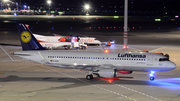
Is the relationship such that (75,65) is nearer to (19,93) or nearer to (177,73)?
(19,93)

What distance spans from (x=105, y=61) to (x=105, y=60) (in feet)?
0.44

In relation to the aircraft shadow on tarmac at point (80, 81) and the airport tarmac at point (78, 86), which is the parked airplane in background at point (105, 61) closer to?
the aircraft shadow on tarmac at point (80, 81)

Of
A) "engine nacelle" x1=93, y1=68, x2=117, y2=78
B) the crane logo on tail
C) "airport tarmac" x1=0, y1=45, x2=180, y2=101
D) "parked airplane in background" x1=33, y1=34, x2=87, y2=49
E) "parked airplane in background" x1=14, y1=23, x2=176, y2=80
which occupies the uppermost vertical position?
the crane logo on tail

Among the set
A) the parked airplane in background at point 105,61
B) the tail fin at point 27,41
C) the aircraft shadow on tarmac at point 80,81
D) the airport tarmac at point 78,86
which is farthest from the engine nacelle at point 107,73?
the tail fin at point 27,41

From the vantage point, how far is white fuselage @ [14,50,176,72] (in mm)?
34031

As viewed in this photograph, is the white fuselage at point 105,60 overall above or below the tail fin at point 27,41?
below

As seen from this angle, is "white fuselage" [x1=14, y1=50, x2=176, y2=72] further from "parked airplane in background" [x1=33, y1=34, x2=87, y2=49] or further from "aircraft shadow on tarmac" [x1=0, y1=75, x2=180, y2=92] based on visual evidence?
"parked airplane in background" [x1=33, y1=34, x2=87, y2=49]

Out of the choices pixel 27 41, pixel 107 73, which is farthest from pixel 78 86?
pixel 27 41

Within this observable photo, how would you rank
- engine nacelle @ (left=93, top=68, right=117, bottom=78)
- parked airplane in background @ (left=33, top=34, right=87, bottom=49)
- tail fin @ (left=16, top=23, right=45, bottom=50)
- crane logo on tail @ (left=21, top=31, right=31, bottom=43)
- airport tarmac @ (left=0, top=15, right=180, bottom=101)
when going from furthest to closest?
parked airplane in background @ (left=33, top=34, right=87, bottom=49) → crane logo on tail @ (left=21, top=31, right=31, bottom=43) → tail fin @ (left=16, top=23, right=45, bottom=50) → engine nacelle @ (left=93, top=68, right=117, bottom=78) → airport tarmac @ (left=0, top=15, right=180, bottom=101)

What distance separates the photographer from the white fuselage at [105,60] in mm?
34031

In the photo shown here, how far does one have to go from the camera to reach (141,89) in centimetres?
3088

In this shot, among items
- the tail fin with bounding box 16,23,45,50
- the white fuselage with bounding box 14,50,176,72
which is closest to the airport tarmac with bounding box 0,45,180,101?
the white fuselage with bounding box 14,50,176,72

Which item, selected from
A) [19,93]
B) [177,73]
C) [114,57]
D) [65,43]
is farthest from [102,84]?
[65,43]

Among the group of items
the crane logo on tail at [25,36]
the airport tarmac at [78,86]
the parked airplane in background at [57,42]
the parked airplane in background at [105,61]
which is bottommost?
the airport tarmac at [78,86]
